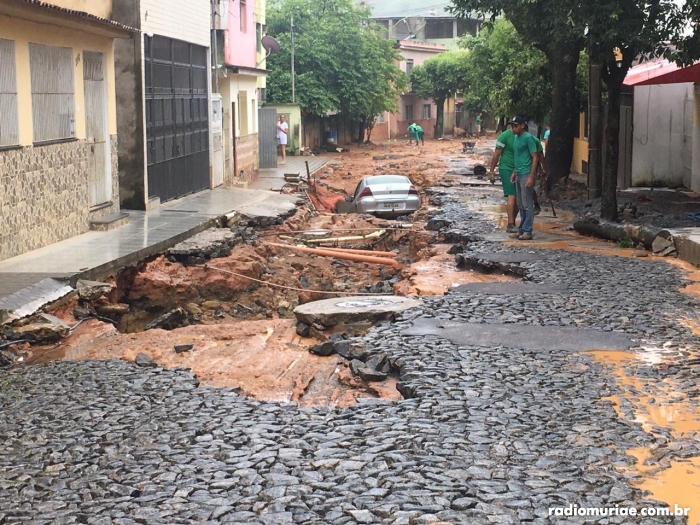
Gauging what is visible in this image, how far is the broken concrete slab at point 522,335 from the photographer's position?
7945mm

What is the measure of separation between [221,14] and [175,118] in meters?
7.43

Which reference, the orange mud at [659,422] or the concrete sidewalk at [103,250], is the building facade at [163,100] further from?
the orange mud at [659,422]

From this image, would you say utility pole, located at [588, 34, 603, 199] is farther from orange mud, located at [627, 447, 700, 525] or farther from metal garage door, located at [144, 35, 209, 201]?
orange mud, located at [627, 447, 700, 525]

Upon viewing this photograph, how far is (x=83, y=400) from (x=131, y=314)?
549cm

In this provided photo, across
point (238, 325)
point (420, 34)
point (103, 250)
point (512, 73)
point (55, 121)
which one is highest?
point (420, 34)

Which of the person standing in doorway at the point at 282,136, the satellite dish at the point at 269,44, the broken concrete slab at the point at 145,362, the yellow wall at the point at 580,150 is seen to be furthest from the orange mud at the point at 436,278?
the person standing in doorway at the point at 282,136

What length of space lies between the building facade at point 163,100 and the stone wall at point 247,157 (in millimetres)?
4468

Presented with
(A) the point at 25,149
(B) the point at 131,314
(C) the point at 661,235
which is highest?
(A) the point at 25,149

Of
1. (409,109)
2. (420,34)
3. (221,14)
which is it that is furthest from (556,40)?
(420,34)

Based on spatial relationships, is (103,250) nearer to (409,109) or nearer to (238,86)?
(238,86)

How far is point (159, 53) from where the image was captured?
65.5 feet

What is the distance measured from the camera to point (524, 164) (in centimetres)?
1444

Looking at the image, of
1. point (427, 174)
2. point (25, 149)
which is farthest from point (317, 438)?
point (427, 174)

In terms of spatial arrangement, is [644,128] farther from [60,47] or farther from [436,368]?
[436,368]
